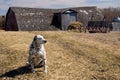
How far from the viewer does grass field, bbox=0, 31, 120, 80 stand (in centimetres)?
1183

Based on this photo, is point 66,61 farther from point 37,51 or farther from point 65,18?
point 65,18

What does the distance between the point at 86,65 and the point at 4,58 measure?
3816 mm

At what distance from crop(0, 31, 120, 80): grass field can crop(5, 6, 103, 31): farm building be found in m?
25.9

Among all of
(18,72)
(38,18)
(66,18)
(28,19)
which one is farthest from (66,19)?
(18,72)

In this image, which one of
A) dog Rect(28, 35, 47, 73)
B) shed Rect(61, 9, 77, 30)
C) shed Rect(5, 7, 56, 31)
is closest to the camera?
dog Rect(28, 35, 47, 73)

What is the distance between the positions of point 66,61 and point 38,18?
33284 millimetres

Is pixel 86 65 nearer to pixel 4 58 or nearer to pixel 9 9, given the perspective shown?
pixel 4 58

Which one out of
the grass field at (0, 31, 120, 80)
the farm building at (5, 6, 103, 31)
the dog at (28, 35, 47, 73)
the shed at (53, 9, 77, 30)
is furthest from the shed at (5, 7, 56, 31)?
the dog at (28, 35, 47, 73)

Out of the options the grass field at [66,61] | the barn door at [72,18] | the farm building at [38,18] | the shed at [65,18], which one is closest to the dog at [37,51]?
the grass field at [66,61]

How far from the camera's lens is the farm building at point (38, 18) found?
1784 inches

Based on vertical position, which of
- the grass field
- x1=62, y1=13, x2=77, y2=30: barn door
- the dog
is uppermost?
the dog

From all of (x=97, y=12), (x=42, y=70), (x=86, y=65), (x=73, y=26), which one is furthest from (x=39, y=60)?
(x=97, y=12)

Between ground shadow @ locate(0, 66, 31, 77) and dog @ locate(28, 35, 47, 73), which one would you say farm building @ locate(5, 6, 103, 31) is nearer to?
ground shadow @ locate(0, 66, 31, 77)

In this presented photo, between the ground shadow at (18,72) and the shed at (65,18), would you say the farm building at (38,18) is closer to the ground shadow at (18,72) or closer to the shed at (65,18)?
the shed at (65,18)
